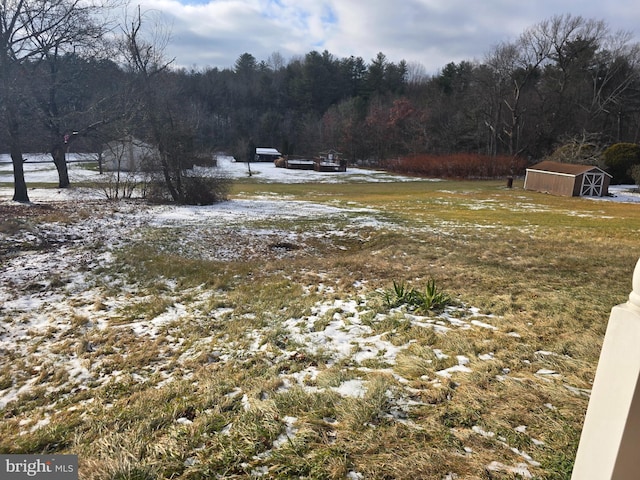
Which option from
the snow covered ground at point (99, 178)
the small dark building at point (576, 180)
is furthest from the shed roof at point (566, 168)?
the snow covered ground at point (99, 178)

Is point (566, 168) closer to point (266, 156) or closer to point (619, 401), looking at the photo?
point (619, 401)

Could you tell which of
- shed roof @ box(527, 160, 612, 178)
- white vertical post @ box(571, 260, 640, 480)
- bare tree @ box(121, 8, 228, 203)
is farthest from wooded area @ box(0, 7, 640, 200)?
white vertical post @ box(571, 260, 640, 480)

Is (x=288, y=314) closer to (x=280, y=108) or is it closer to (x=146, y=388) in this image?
(x=146, y=388)

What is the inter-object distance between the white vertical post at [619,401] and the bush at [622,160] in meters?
36.2

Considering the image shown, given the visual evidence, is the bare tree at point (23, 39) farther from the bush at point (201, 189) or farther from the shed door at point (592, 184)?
the shed door at point (592, 184)

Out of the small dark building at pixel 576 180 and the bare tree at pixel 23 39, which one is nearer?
the bare tree at pixel 23 39

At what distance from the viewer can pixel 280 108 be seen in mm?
74750

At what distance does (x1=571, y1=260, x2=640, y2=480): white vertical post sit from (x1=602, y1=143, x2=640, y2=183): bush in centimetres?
3621

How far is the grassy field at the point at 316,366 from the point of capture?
2.32 meters

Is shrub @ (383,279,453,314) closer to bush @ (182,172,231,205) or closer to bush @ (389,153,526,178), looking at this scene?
bush @ (182,172,231,205)

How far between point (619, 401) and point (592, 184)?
28723mm

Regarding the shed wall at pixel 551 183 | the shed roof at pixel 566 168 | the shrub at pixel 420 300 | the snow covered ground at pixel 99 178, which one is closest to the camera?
the shrub at pixel 420 300

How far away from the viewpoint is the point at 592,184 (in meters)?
23.9

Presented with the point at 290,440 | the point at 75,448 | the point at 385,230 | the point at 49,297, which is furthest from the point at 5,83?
the point at 290,440
